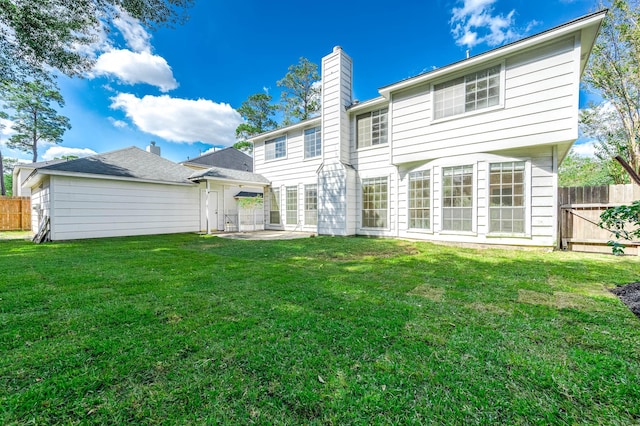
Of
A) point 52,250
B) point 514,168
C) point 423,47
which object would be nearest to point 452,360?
point 514,168

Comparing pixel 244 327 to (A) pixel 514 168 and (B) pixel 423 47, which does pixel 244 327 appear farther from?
(B) pixel 423 47

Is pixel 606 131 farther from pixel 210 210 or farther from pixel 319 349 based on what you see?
pixel 210 210

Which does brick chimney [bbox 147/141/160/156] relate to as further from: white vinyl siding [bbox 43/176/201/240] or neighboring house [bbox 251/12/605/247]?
neighboring house [bbox 251/12/605/247]

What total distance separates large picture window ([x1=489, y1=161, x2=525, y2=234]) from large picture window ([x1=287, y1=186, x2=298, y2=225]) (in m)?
7.52

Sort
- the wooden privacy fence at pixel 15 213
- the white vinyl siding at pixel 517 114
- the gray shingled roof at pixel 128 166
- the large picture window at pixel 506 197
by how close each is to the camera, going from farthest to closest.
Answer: the wooden privacy fence at pixel 15 213
the gray shingled roof at pixel 128 166
the large picture window at pixel 506 197
the white vinyl siding at pixel 517 114

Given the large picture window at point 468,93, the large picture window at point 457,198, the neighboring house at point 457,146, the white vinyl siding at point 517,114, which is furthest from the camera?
the large picture window at point 457,198

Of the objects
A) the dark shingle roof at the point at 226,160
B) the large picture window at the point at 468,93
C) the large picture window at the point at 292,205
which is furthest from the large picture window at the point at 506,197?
the dark shingle roof at the point at 226,160

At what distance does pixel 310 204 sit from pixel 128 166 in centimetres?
792

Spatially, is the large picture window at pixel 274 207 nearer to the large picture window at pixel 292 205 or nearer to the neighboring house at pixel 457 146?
the large picture window at pixel 292 205

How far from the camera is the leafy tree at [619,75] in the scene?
9.32m

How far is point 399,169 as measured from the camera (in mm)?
8594

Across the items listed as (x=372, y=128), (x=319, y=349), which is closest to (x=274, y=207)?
(x=372, y=128)

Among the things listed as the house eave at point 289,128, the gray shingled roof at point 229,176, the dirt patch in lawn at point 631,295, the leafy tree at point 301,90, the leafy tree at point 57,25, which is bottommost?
the dirt patch in lawn at point 631,295

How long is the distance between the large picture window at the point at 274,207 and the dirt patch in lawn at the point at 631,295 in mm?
10917
